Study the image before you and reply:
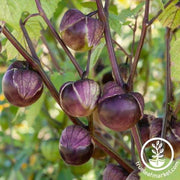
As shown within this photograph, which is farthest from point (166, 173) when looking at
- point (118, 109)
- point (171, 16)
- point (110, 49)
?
point (171, 16)

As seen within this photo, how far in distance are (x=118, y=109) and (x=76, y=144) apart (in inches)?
5.3

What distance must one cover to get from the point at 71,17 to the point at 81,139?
8.5 inches

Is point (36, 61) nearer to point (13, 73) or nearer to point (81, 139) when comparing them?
point (13, 73)

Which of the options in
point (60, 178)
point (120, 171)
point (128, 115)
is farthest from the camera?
point (60, 178)

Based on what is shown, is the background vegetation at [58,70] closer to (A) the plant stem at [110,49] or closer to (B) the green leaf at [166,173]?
(A) the plant stem at [110,49]

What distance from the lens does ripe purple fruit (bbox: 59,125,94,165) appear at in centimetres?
70

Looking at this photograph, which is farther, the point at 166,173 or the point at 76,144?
the point at 76,144

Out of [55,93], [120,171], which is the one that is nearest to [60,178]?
[120,171]

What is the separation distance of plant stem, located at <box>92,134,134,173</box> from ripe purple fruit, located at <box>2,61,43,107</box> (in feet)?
0.46

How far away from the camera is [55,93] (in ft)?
2.27

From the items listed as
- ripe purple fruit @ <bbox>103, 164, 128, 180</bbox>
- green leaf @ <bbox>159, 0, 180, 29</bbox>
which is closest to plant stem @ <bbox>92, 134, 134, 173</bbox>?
ripe purple fruit @ <bbox>103, 164, 128, 180</bbox>

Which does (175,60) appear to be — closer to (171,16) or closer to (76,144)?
(171,16)

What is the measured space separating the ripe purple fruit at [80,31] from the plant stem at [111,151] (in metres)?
0.18

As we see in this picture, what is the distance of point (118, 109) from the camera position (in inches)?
A: 24.1
